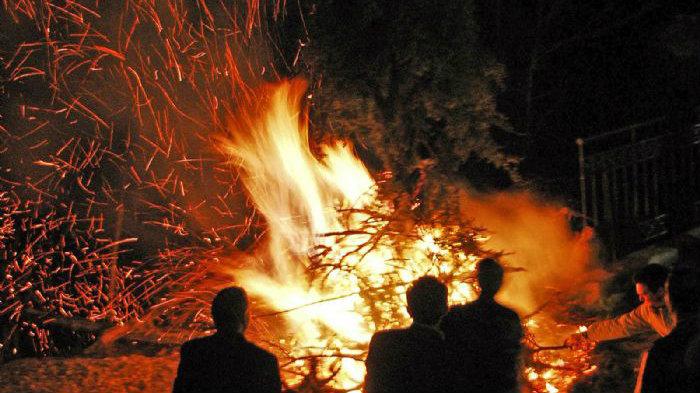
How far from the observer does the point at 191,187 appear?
9.89 metres

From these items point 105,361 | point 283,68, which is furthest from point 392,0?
point 105,361

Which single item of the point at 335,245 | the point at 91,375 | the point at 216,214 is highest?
the point at 216,214

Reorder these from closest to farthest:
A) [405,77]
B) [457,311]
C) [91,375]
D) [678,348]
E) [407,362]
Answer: [678,348]
[407,362]
[457,311]
[405,77]
[91,375]

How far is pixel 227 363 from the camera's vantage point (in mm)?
3584

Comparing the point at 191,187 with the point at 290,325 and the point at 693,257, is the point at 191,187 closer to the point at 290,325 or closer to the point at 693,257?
the point at 290,325

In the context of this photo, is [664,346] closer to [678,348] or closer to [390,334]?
[678,348]

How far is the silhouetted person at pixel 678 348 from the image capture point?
320 cm

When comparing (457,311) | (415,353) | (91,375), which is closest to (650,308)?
(457,311)

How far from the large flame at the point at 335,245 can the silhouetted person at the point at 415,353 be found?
82.1 inches

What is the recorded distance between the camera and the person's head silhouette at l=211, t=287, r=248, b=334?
372 cm

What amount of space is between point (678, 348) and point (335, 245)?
345cm

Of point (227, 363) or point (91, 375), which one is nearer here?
point (227, 363)

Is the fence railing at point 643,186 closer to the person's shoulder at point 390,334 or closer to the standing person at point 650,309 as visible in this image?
the standing person at point 650,309

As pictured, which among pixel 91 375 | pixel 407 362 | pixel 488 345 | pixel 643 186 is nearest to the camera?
pixel 407 362
